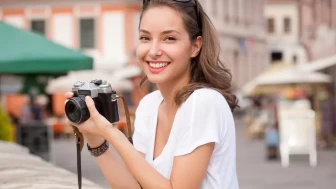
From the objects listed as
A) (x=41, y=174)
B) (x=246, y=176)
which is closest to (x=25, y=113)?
(x=246, y=176)

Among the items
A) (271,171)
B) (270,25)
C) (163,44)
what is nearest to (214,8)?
(270,25)

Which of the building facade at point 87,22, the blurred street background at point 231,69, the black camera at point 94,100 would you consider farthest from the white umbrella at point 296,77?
the black camera at point 94,100

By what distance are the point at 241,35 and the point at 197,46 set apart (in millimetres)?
50043

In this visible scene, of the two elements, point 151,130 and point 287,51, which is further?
point 287,51

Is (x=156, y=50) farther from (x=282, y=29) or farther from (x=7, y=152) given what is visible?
(x=282, y=29)

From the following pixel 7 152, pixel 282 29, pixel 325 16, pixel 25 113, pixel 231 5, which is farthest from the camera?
pixel 282 29

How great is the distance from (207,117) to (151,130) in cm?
32

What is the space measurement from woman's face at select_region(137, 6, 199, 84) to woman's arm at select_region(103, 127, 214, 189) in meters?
0.28

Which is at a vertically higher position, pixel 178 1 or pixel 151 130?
pixel 178 1

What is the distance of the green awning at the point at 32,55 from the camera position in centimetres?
984

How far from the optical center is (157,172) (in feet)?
8.10

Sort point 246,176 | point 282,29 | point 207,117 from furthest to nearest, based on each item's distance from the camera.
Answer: point 282,29 → point 246,176 → point 207,117

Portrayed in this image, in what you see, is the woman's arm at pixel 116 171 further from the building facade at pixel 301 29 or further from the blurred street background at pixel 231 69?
the building facade at pixel 301 29

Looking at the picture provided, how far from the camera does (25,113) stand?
20.9m
